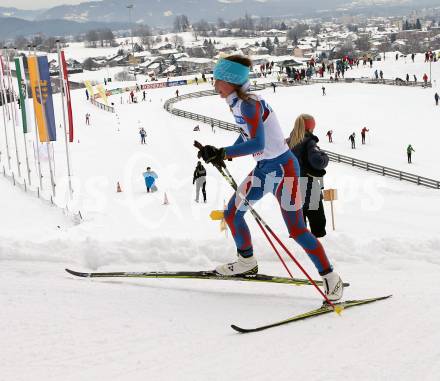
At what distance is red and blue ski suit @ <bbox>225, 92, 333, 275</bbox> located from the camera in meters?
5.17

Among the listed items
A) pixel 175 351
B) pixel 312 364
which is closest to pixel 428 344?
pixel 312 364

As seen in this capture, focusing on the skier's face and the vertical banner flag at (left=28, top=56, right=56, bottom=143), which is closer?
the skier's face

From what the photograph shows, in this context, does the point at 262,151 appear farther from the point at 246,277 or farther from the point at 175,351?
the point at 175,351

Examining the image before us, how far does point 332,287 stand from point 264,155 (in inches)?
58.3

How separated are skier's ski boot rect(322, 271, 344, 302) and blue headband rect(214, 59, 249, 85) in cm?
212

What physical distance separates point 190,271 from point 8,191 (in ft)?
49.9

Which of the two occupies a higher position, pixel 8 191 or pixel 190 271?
pixel 190 271

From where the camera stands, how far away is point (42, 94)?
1842 cm

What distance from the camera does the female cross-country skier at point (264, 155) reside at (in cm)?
517

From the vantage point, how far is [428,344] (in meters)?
4.34

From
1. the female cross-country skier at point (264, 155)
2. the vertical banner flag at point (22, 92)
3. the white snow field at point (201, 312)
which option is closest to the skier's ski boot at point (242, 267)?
the white snow field at point (201, 312)

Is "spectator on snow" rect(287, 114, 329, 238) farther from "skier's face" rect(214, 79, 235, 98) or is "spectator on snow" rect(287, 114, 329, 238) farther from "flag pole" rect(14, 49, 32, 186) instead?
"flag pole" rect(14, 49, 32, 186)

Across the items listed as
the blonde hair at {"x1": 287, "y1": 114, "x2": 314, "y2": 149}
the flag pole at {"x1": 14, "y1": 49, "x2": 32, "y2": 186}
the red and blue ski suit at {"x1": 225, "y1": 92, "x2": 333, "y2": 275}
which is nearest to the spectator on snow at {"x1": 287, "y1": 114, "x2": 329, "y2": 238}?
the blonde hair at {"x1": 287, "y1": 114, "x2": 314, "y2": 149}

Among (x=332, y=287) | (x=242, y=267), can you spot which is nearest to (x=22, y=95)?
(x=242, y=267)
